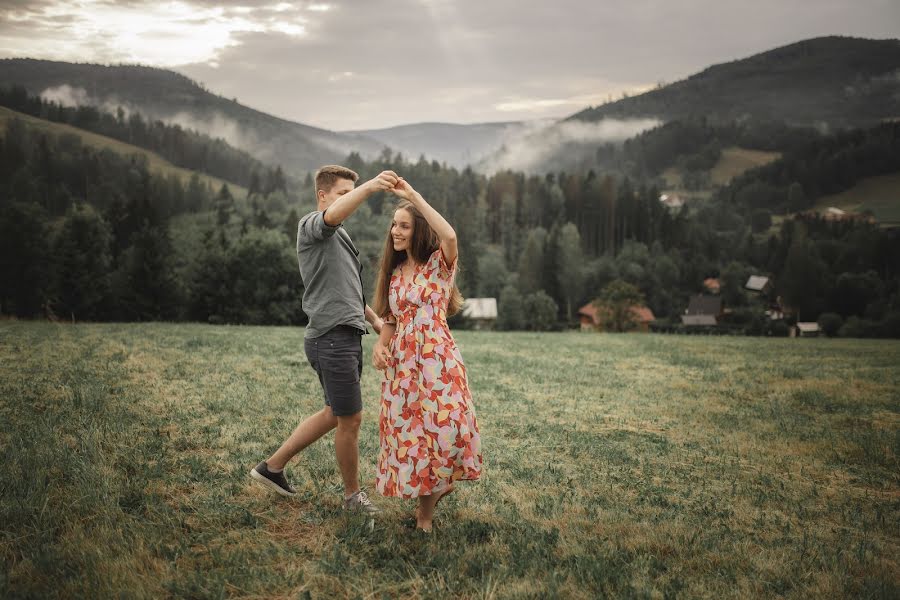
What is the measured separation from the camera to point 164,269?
44.3 m

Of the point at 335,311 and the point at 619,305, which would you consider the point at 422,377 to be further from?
the point at 619,305

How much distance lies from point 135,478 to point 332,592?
288 cm

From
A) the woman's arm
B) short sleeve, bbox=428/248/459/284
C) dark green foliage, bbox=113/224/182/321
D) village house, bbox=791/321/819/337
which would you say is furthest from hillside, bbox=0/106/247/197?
short sleeve, bbox=428/248/459/284

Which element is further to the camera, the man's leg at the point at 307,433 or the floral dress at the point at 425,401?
the man's leg at the point at 307,433

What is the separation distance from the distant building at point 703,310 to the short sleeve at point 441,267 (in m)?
94.4

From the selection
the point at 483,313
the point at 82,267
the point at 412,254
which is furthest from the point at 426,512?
the point at 483,313

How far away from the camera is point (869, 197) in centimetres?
16050

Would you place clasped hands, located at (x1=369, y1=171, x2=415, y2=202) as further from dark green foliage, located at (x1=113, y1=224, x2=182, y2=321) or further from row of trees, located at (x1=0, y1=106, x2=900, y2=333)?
dark green foliage, located at (x1=113, y1=224, x2=182, y2=321)

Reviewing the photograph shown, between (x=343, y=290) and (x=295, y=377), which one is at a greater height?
(x=343, y=290)

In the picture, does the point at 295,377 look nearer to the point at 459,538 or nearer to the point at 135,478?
the point at 135,478

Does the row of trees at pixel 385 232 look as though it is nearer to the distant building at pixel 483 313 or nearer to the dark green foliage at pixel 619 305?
the distant building at pixel 483 313

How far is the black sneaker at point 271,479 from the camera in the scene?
17.4 feet

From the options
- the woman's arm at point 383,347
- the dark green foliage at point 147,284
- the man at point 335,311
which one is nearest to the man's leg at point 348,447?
the man at point 335,311

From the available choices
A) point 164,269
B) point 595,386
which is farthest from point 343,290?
point 164,269
